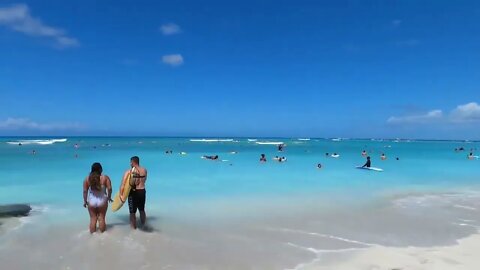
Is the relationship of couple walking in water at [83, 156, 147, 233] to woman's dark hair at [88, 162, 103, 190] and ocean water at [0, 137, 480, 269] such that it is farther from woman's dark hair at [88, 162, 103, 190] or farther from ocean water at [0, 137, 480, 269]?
ocean water at [0, 137, 480, 269]

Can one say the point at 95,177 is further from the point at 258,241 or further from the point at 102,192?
the point at 258,241

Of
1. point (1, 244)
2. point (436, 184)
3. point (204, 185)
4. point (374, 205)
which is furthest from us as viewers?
point (436, 184)

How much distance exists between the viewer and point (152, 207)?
37.8ft

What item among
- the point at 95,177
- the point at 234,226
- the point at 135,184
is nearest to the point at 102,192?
the point at 95,177

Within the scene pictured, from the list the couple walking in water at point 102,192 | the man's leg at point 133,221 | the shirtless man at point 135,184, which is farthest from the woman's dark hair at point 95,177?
the man's leg at point 133,221

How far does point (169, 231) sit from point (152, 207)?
9.85ft

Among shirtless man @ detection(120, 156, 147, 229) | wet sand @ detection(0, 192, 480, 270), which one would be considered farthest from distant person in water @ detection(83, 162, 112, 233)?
shirtless man @ detection(120, 156, 147, 229)

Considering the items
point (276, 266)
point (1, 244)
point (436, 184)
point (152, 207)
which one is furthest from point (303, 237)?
point (436, 184)

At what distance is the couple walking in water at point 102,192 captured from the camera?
7.84 m

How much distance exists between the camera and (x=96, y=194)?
26.1ft

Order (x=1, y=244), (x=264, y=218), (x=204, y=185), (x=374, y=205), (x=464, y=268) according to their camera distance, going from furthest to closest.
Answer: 1. (x=204, y=185)
2. (x=374, y=205)
3. (x=264, y=218)
4. (x=1, y=244)
5. (x=464, y=268)

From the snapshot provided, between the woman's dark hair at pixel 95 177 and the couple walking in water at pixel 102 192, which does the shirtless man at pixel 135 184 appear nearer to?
the couple walking in water at pixel 102 192

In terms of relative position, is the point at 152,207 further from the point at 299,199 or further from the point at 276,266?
the point at 276,266

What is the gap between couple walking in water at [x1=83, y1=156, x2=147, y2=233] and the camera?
7840mm
